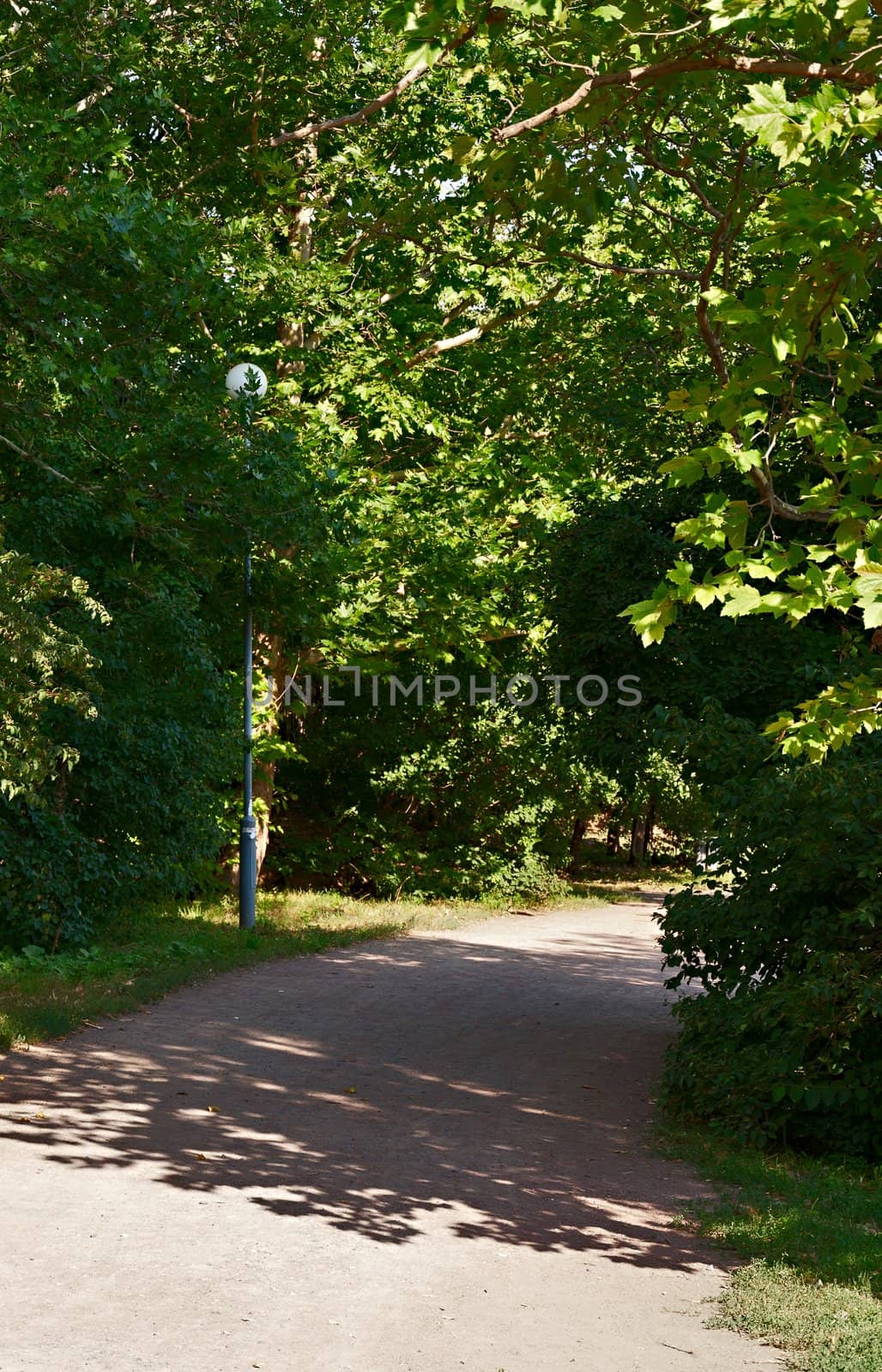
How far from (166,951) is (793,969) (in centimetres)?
798

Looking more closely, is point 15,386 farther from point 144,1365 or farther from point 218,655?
point 144,1365

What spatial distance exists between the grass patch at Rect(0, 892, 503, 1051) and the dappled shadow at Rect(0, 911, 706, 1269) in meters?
0.37

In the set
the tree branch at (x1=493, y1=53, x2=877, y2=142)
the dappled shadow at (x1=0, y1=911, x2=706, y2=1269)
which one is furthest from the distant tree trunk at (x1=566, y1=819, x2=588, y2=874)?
the tree branch at (x1=493, y1=53, x2=877, y2=142)

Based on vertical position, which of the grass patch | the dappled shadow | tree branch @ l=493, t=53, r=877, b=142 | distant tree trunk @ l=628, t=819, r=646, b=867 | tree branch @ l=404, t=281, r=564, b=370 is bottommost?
the dappled shadow

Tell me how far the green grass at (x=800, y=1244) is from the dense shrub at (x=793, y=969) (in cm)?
32

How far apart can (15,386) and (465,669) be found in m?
14.2

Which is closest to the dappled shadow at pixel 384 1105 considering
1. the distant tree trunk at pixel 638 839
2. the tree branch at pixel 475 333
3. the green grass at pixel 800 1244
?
the green grass at pixel 800 1244

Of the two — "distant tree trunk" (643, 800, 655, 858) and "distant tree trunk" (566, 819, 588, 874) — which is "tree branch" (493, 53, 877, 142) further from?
"distant tree trunk" (643, 800, 655, 858)

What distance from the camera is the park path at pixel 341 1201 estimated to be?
5.35m

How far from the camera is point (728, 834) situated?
945 cm

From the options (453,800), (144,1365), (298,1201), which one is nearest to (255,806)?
(453,800)

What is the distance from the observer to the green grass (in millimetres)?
5430

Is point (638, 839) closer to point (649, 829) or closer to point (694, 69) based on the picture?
point (649, 829)

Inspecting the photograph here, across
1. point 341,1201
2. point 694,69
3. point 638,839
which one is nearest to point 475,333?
point 694,69
